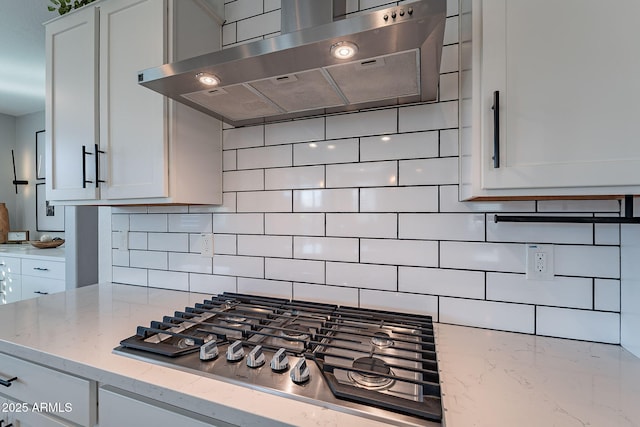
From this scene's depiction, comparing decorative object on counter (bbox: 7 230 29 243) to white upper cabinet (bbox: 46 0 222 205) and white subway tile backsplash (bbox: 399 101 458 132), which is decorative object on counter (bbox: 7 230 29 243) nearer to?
white upper cabinet (bbox: 46 0 222 205)

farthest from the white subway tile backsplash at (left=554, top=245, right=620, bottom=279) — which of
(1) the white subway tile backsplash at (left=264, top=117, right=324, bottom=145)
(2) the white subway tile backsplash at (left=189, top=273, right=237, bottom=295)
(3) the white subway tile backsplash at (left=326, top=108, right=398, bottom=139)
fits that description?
(2) the white subway tile backsplash at (left=189, top=273, right=237, bottom=295)

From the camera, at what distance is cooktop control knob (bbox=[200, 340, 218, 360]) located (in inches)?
31.7

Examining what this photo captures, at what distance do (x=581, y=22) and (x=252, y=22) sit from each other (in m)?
1.26

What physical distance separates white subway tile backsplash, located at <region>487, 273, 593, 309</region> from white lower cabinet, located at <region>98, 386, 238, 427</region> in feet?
3.11

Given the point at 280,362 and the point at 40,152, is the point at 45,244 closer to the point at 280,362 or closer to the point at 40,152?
the point at 40,152

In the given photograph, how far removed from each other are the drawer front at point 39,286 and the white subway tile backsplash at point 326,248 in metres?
2.09

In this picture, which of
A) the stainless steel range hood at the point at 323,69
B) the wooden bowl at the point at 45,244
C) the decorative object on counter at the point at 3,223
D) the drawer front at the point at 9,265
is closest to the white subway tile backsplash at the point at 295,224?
the stainless steel range hood at the point at 323,69

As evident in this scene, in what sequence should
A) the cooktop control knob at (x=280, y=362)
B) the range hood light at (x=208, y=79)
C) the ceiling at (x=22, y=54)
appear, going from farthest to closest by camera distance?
1. the ceiling at (x=22, y=54)
2. the range hood light at (x=208, y=79)
3. the cooktop control knob at (x=280, y=362)

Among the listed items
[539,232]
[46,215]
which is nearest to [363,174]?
[539,232]

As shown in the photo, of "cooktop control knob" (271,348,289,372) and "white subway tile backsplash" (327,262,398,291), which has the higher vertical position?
"white subway tile backsplash" (327,262,398,291)

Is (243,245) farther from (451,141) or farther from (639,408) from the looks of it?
(639,408)

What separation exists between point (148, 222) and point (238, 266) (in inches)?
24.3

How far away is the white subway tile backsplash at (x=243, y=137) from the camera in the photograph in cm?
143

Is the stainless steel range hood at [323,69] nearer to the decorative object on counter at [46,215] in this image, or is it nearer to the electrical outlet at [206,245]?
the electrical outlet at [206,245]
